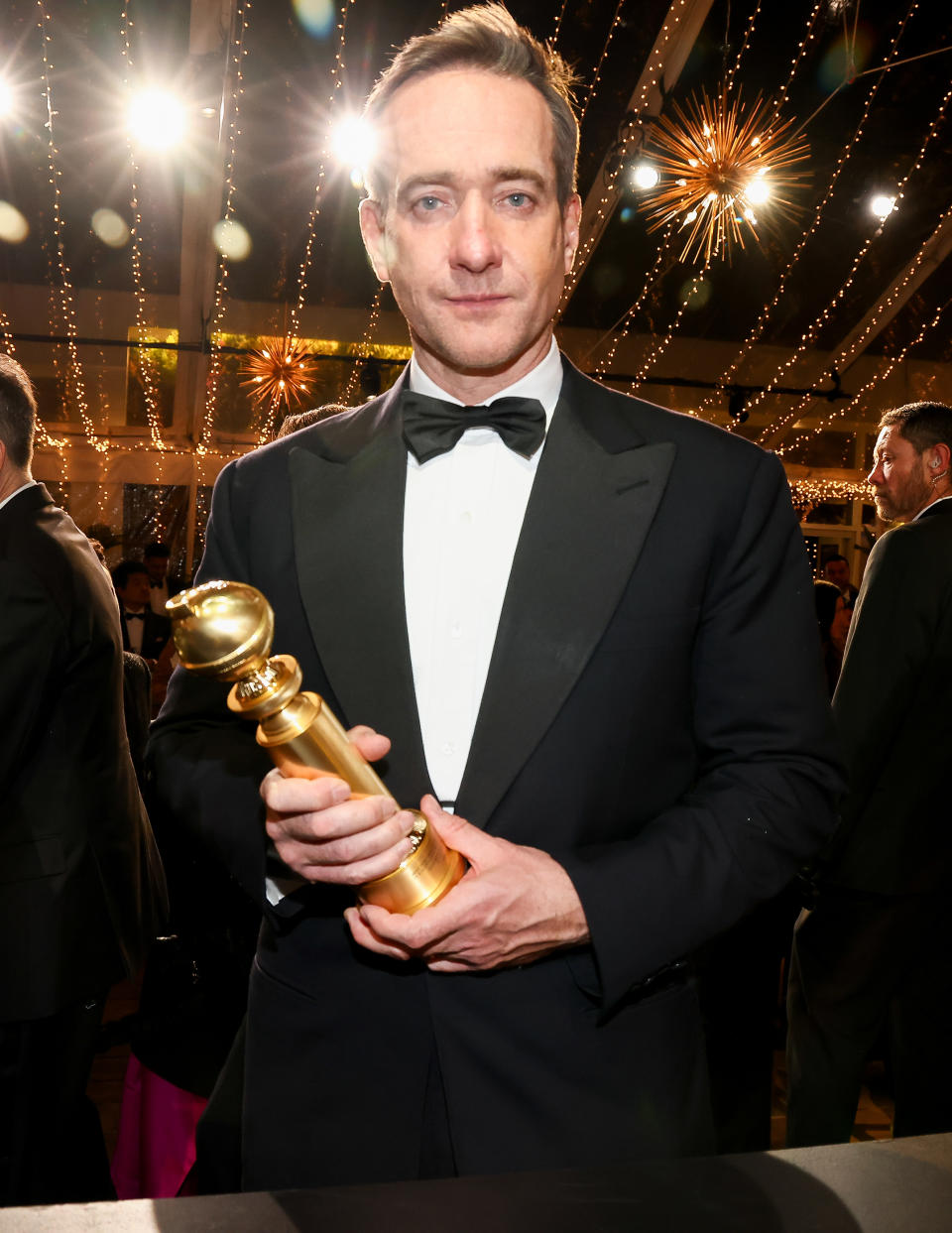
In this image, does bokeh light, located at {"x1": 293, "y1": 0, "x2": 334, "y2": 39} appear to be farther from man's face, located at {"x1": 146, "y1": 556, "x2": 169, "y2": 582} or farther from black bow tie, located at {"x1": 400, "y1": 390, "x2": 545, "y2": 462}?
black bow tie, located at {"x1": 400, "y1": 390, "x2": 545, "y2": 462}

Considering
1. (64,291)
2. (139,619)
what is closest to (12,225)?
(64,291)

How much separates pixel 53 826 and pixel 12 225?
771 centimetres

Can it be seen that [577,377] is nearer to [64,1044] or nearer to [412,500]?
[412,500]

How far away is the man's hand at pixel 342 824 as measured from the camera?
2.68 feet

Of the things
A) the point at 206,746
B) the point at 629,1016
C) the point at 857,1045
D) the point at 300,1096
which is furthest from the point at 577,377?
the point at 857,1045

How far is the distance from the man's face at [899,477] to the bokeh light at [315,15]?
4.85 metres

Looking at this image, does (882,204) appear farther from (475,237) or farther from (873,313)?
(475,237)

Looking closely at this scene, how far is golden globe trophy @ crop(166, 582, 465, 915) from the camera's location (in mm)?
744

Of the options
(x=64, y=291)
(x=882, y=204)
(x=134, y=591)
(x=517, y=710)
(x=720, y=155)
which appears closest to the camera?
(x=517, y=710)

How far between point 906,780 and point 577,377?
1819 mm

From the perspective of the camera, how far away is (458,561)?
1.26 metres

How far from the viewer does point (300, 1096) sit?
116 centimetres

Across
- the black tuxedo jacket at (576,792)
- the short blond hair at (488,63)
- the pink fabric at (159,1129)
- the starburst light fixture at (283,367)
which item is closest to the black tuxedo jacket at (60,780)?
the pink fabric at (159,1129)

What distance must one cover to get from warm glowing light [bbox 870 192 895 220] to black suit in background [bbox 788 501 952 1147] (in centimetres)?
737
